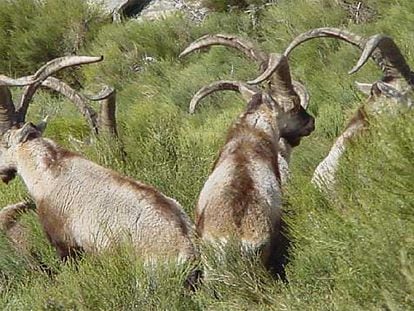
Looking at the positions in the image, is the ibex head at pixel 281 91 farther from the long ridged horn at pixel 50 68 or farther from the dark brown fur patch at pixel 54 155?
the dark brown fur patch at pixel 54 155

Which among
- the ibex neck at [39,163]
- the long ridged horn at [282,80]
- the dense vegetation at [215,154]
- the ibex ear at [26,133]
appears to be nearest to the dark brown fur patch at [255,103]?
the long ridged horn at [282,80]

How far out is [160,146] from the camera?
10.9 meters

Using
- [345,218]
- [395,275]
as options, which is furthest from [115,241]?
[395,275]

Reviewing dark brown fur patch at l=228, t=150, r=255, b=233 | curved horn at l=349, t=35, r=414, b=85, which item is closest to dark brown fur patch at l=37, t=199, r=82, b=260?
dark brown fur patch at l=228, t=150, r=255, b=233

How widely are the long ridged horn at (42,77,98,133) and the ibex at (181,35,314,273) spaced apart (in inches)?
73.2

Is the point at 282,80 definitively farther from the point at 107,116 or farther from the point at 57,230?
the point at 57,230

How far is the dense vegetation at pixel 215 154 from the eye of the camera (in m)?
5.43

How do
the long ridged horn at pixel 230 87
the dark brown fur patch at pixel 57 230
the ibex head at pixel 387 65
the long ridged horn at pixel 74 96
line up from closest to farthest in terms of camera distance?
the dark brown fur patch at pixel 57 230 < the ibex head at pixel 387 65 < the long ridged horn at pixel 230 87 < the long ridged horn at pixel 74 96

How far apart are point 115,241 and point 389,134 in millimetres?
2919

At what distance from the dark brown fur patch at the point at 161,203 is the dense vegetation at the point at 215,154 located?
1.89 ft

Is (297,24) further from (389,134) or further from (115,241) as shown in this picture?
(389,134)

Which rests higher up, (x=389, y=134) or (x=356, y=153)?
(x=389, y=134)

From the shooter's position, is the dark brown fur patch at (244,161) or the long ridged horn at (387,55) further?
the long ridged horn at (387,55)

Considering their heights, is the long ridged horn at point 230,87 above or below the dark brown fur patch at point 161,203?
below
